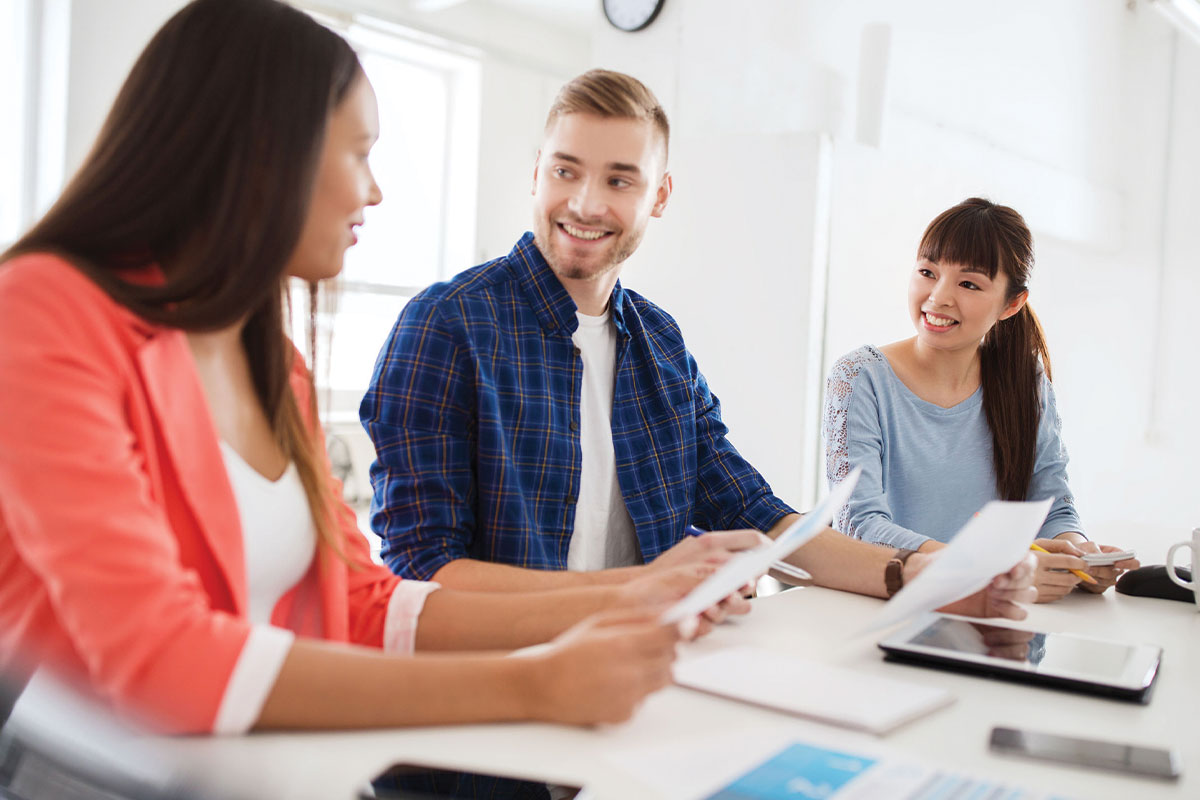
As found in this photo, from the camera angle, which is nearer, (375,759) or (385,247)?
(375,759)

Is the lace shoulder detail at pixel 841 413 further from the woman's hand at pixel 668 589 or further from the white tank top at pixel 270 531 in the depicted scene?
the white tank top at pixel 270 531

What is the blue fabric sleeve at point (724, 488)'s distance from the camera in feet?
5.90

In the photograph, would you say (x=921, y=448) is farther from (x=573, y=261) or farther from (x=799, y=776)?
(x=799, y=776)

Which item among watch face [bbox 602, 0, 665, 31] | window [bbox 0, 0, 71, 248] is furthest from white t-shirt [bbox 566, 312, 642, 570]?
window [bbox 0, 0, 71, 248]

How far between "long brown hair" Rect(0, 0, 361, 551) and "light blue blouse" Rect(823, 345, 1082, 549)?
146cm

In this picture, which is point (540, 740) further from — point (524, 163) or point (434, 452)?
point (524, 163)

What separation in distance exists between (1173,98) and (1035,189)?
202cm

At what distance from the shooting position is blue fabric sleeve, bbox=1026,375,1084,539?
2.14 metres

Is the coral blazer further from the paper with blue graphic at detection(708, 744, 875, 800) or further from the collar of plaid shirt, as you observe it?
the collar of plaid shirt

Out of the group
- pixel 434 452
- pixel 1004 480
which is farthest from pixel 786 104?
pixel 434 452

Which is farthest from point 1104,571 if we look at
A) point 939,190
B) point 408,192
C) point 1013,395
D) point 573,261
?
point 408,192

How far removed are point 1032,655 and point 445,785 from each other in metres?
0.74

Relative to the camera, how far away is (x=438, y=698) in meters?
0.82

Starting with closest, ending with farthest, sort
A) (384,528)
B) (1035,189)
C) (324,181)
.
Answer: (324,181), (384,528), (1035,189)
